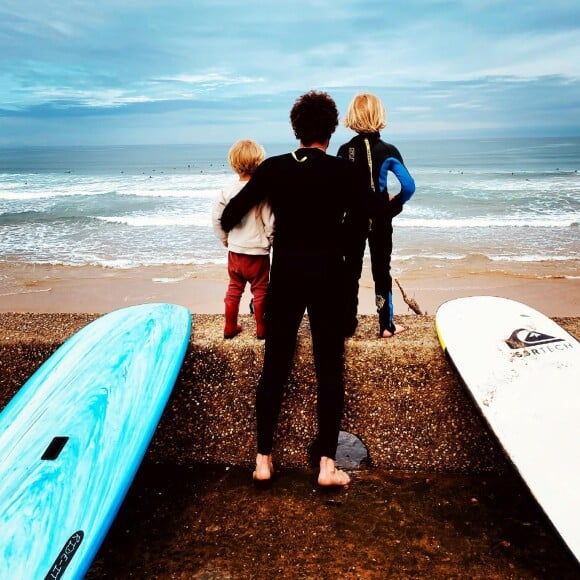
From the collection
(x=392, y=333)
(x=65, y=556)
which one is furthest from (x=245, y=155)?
(x=65, y=556)

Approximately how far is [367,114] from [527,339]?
1418 mm

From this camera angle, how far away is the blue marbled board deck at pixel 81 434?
177cm

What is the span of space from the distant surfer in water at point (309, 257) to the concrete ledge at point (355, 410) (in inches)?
12.7

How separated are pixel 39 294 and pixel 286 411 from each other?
568 cm

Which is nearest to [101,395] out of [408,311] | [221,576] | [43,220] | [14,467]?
[14,467]

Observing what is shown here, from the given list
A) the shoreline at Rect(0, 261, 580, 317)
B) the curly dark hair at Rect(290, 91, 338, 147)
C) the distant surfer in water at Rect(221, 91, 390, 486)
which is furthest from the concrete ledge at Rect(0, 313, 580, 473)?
the shoreline at Rect(0, 261, 580, 317)

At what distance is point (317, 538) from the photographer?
2039 millimetres

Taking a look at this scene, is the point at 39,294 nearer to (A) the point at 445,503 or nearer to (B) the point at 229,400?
(B) the point at 229,400

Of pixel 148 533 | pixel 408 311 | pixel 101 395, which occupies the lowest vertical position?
pixel 408 311

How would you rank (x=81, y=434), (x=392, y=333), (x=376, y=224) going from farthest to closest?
(x=392, y=333) < (x=376, y=224) < (x=81, y=434)

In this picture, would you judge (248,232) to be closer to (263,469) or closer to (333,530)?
(263,469)

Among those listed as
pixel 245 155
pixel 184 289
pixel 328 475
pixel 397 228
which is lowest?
pixel 184 289

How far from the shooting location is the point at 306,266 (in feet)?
6.83

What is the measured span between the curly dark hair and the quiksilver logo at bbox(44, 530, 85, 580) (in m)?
1.73
